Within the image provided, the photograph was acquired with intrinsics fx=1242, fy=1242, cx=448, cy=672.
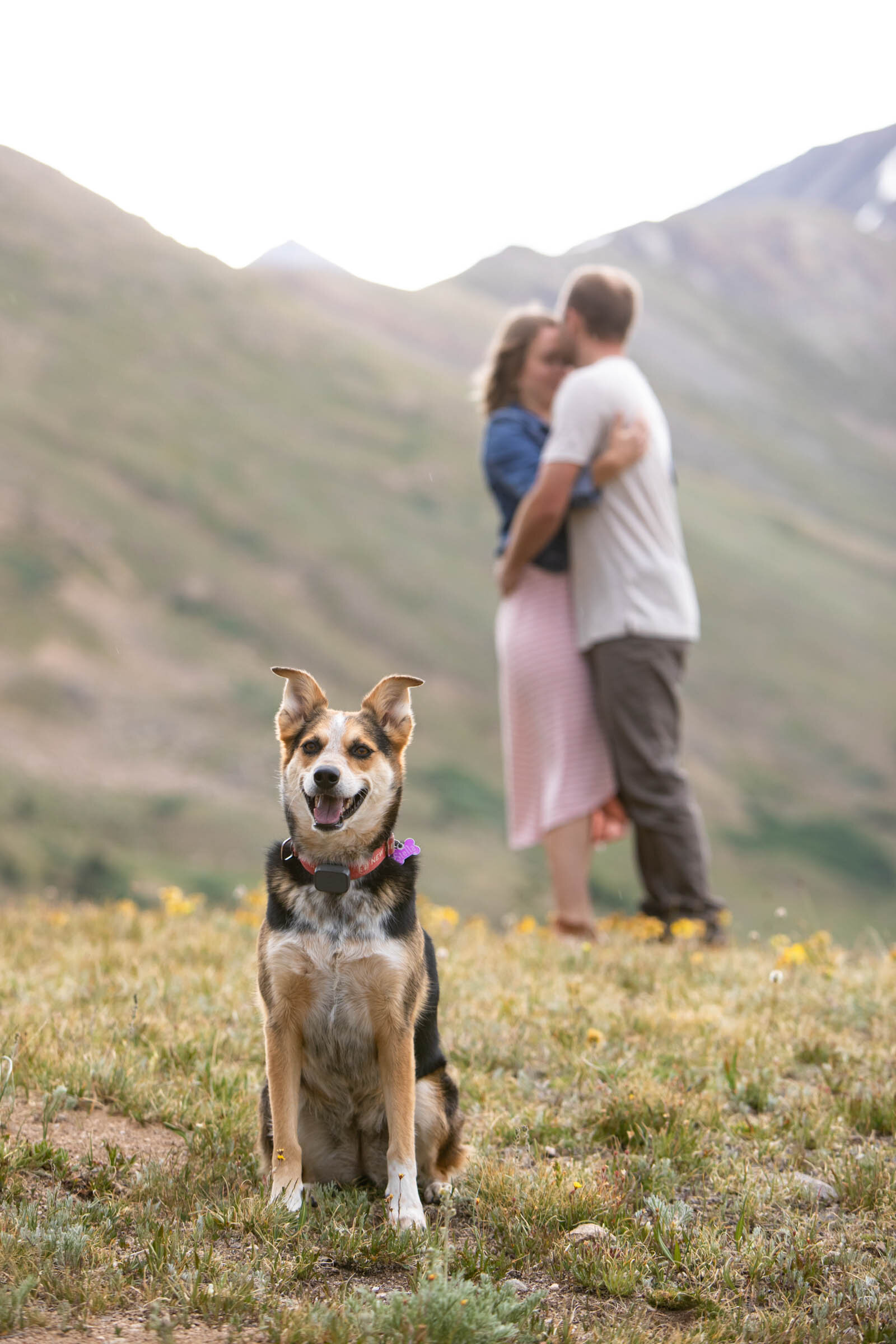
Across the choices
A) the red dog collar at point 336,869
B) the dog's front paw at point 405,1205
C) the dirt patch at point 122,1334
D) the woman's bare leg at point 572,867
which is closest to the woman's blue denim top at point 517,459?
the woman's bare leg at point 572,867

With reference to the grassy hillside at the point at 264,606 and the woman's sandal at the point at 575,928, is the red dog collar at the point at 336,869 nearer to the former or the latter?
the woman's sandal at the point at 575,928

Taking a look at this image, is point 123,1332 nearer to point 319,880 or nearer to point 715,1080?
point 319,880

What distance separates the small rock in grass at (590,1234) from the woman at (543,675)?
383cm

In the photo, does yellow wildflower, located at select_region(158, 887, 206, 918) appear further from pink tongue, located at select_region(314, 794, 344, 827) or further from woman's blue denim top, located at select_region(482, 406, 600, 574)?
pink tongue, located at select_region(314, 794, 344, 827)

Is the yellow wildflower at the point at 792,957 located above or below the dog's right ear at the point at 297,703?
below

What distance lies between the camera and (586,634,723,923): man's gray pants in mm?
7055

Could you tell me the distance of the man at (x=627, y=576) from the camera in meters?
6.97

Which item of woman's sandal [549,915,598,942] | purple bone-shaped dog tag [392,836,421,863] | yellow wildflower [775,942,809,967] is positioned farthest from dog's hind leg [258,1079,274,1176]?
woman's sandal [549,915,598,942]

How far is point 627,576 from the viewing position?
7102 millimetres

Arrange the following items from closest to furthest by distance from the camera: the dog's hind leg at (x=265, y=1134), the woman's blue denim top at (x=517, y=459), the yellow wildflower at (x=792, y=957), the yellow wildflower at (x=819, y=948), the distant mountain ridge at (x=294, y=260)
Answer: the dog's hind leg at (x=265, y=1134) < the yellow wildflower at (x=792, y=957) < the yellow wildflower at (x=819, y=948) < the woman's blue denim top at (x=517, y=459) < the distant mountain ridge at (x=294, y=260)

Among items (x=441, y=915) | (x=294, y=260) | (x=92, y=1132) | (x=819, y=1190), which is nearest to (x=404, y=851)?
(x=92, y=1132)

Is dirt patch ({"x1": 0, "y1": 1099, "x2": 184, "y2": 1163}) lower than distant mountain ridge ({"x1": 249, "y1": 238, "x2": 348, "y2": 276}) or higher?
lower

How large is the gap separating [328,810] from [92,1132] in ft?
4.90

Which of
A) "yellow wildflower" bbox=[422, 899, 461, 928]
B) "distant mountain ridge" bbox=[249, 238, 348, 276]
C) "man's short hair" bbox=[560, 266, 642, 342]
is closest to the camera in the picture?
"man's short hair" bbox=[560, 266, 642, 342]
